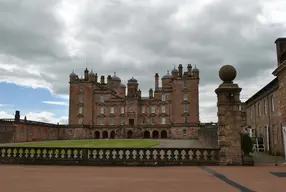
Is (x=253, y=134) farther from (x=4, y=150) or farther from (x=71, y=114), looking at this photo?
(x=71, y=114)

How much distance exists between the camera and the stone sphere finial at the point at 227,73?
14.6 meters

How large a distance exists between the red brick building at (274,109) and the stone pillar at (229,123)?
6481mm

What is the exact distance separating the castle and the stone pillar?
63.8 meters

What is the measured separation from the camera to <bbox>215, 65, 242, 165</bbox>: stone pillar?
46.6 feet

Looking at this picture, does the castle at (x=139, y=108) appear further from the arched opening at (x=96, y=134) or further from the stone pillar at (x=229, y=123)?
the stone pillar at (x=229, y=123)

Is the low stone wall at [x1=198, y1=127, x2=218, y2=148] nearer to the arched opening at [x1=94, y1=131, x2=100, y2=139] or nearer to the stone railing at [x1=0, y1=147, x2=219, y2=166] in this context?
the stone railing at [x1=0, y1=147, x2=219, y2=166]

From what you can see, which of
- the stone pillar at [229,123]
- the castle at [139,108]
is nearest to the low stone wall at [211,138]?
the stone pillar at [229,123]

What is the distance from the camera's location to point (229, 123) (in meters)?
14.3

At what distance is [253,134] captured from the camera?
106 feet

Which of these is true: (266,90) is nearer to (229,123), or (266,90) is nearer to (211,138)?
(211,138)
